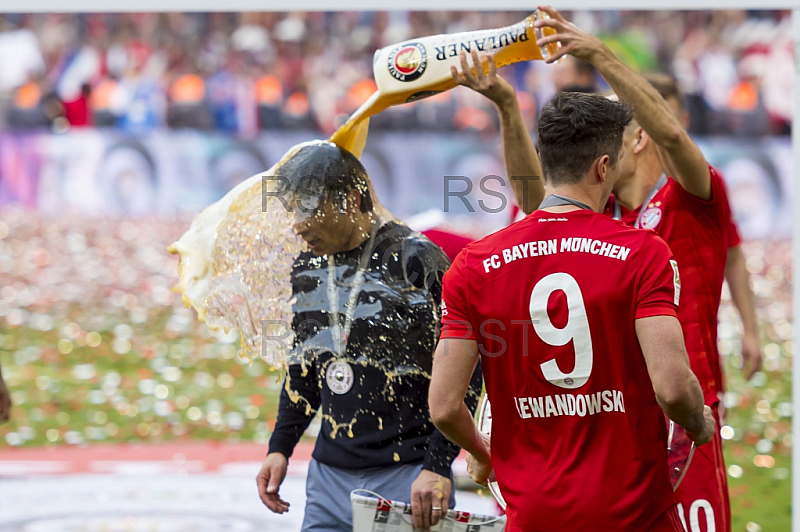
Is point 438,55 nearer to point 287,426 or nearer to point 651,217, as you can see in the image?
point 651,217

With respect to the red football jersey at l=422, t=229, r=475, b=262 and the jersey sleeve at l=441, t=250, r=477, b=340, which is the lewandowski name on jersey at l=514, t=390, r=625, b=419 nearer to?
the jersey sleeve at l=441, t=250, r=477, b=340

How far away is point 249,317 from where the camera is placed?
288 centimetres

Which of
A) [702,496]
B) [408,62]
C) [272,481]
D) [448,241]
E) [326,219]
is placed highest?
[408,62]

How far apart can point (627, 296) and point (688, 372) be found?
0.21 m

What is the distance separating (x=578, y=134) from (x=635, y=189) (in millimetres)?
1105

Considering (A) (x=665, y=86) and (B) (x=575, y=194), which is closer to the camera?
(B) (x=575, y=194)

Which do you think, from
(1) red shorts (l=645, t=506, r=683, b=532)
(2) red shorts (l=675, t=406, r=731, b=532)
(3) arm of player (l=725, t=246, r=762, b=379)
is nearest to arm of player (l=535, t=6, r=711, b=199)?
(2) red shorts (l=675, t=406, r=731, b=532)

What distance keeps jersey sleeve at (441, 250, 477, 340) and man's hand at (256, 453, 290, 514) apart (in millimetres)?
984

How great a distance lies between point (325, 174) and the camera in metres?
2.78

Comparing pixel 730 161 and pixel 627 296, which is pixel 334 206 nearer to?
pixel 627 296

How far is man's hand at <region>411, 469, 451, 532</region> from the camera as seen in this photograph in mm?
2666

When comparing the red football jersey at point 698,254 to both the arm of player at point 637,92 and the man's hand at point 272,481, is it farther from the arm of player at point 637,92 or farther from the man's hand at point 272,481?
the man's hand at point 272,481

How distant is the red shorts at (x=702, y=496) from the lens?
9.56ft

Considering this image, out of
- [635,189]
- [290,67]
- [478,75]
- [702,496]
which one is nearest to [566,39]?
[478,75]
